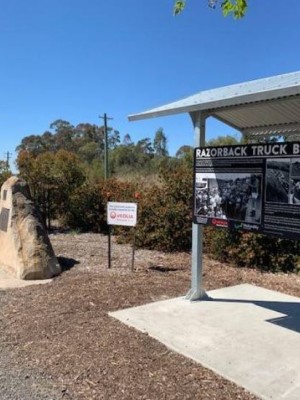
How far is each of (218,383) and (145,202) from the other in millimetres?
7625

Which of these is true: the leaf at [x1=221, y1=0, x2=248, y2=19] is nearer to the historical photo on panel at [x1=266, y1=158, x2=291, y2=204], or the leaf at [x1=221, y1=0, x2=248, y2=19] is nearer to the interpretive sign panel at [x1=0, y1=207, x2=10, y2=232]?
the historical photo on panel at [x1=266, y1=158, x2=291, y2=204]

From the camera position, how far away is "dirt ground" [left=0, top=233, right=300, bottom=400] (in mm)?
4023

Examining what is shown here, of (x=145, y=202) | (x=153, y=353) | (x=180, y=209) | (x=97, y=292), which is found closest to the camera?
(x=153, y=353)

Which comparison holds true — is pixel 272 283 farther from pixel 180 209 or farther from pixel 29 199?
pixel 29 199

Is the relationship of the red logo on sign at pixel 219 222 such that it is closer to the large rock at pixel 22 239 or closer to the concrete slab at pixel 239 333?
the concrete slab at pixel 239 333

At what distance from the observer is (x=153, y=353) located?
186 inches

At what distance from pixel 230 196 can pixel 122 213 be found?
3.09 metres

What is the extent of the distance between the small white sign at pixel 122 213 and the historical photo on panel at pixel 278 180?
3.39 meters

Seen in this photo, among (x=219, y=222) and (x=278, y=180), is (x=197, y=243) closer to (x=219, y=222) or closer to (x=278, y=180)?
(x=219, y=222)

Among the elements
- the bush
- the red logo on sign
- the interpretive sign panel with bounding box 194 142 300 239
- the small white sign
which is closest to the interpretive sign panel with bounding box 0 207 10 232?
the small white sign

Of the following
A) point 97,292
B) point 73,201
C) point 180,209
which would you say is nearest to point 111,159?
point 73,201

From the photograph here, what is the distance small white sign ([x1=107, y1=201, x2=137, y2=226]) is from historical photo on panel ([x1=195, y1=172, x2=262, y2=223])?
7.52ft

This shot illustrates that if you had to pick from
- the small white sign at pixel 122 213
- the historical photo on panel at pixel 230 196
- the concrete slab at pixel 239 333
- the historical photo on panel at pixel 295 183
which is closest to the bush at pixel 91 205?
the small white sign at pixel 122 213

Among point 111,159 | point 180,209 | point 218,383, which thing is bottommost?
point 218,383
